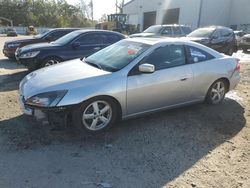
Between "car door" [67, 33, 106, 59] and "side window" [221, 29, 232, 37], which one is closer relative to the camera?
"car door" [67, 33, 106, 59]

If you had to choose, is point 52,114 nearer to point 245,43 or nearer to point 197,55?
point 197,55

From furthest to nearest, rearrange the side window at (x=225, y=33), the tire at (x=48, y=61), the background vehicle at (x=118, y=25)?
1. the background vehicle at (x=118, y=25)
2. the side window at (x=225, y=33)
3. the tire at (x=48, y=61)

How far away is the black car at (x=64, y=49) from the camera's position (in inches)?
352

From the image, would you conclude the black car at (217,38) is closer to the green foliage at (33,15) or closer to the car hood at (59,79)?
the car hood at (59,79)

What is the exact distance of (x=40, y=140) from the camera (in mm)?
4379

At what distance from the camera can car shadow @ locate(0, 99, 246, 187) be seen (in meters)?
3.81

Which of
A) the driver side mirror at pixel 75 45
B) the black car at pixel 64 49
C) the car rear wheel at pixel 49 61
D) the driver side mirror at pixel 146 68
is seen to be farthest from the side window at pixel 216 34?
the driver side mirror at pixel 146 68

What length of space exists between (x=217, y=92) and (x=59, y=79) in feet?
11.3

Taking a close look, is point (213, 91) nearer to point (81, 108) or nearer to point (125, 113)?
point (125, 113)

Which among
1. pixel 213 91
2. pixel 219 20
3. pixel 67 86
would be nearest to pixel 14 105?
pixel 67 86

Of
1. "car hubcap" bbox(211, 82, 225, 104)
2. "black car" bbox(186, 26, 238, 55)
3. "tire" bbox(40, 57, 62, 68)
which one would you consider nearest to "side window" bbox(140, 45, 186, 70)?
"car hubcap" bbox(211, 82, 225, 104)

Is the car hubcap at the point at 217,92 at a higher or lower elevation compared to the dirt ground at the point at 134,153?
higher

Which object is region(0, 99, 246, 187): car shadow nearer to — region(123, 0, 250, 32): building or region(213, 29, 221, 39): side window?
region(213, 29, 221, 39): side window

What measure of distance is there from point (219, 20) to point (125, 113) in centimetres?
3640
